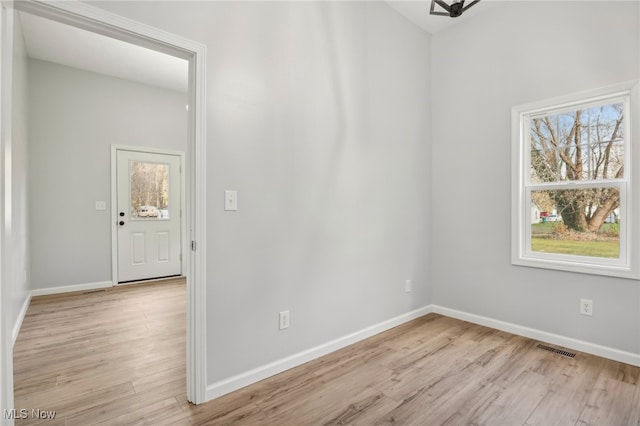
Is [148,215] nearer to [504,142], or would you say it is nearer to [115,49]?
[115,49]

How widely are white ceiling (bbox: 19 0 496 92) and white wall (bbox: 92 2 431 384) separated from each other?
0.22m

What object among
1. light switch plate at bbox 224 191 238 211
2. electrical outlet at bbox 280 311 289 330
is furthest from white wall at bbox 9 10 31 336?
electrical outlet at bbox 280 311 289 330

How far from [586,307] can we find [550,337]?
0.40 meters

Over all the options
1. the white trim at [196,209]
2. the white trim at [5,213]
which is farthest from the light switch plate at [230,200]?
the white trim at [5,213]

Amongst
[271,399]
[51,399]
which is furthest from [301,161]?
[51,399]

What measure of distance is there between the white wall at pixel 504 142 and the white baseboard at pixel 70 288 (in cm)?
464

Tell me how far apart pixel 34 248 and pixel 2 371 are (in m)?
3.60

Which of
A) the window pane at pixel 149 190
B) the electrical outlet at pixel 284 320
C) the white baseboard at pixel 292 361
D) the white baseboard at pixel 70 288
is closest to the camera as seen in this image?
the white baseboard at pixel 292 361

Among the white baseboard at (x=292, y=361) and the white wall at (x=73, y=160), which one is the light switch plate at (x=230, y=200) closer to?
the white baseboard at (x=292, y=361)

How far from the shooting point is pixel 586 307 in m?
2.69

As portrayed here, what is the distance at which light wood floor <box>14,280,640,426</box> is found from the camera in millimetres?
1866

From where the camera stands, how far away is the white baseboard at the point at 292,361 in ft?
6.80

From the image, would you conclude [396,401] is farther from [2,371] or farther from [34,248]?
[34,248]

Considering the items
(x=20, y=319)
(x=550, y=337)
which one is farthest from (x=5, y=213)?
(x=550, y=337)
